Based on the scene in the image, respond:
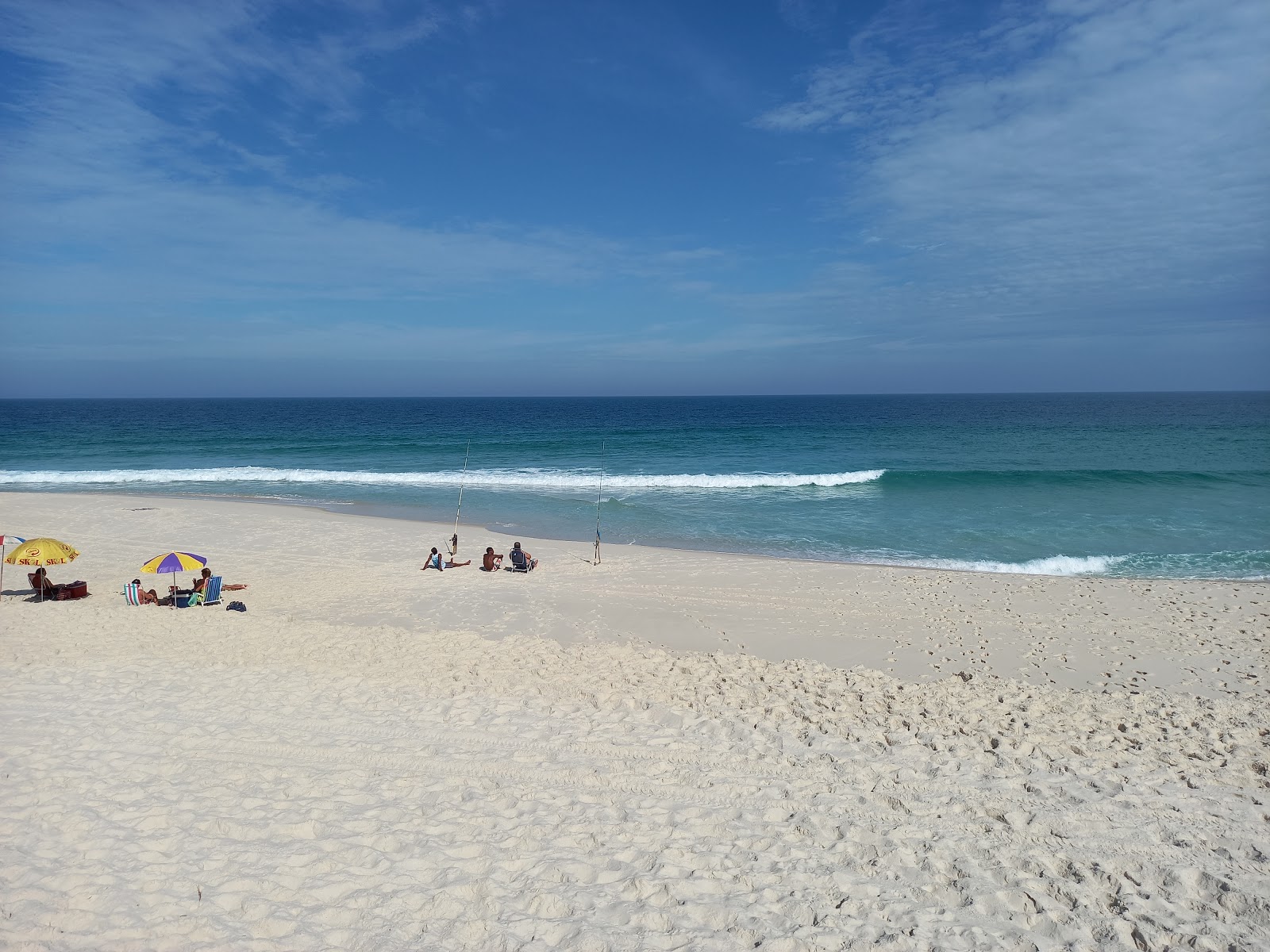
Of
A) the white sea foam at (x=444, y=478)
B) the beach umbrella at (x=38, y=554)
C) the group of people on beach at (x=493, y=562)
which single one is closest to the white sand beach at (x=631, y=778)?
the beach umbrella at (x=38, y=554)

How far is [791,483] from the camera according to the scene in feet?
96.7

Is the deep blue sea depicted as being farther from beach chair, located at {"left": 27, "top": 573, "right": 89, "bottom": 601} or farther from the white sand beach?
beach chair, located at {"left": 27, "top": 573, "right": 89, "bottom": 601}

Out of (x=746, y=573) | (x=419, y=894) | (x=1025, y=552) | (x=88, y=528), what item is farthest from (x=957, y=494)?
(x=88, y=528)

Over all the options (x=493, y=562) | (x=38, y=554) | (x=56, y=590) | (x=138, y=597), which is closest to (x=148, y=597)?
(x=138, y=597)

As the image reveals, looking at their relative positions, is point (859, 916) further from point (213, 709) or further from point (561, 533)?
point (561, 533)

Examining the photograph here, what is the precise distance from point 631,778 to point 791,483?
79.7 feet

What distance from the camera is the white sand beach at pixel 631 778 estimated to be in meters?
4.54

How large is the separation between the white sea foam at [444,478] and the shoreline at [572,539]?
12.9ft

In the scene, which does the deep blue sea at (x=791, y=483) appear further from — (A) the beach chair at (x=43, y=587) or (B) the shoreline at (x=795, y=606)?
(A) the beach chair at (x=43, y=587)

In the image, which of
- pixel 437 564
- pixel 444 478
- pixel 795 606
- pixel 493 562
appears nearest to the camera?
pixel 795 606

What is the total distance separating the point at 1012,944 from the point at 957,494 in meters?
23.8

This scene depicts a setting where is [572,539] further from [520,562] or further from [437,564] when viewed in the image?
[437,564]

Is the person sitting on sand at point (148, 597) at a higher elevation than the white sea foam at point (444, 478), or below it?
below

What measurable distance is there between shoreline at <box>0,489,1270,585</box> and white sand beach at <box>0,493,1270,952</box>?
3174 mm
